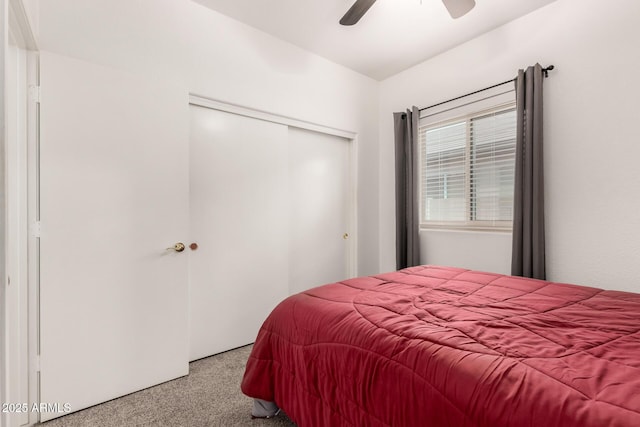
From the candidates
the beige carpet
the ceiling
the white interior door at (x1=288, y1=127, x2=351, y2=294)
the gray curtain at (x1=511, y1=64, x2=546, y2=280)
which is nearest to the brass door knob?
the beige carpet

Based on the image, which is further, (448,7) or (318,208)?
(318,208)

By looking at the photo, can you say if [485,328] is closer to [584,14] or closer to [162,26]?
[584,14]

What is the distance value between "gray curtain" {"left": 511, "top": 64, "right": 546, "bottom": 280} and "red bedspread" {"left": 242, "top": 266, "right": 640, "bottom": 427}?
1.91ft

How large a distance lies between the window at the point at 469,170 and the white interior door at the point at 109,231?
234 cm

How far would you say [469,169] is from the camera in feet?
9.40

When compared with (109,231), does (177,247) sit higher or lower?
lower

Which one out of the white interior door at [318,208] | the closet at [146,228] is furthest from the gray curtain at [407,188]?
the closet at [146,228]

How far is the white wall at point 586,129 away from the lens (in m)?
2.00

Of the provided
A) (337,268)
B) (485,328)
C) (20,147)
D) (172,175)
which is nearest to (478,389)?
(485,328)

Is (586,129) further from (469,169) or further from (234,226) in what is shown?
(234,226)

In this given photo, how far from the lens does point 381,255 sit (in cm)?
360

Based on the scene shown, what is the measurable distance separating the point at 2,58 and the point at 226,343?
217 centimetres

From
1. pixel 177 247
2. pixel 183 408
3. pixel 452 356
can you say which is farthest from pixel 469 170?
pixel 183 408

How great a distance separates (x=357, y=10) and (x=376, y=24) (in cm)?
70
